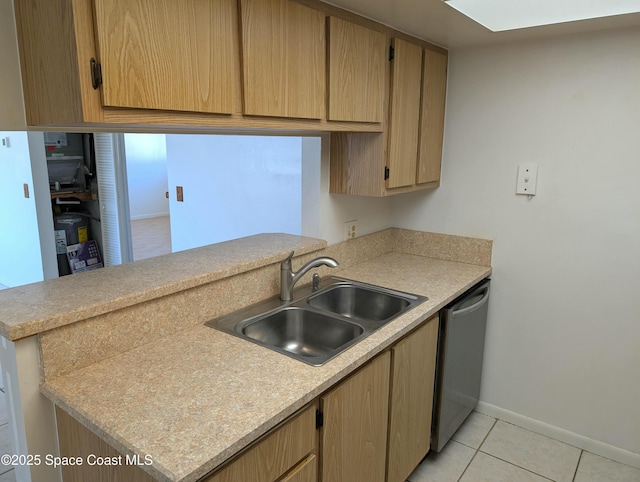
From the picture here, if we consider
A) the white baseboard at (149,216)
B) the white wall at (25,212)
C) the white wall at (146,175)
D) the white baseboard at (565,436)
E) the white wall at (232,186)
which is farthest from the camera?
the white baseboard at (149,216)

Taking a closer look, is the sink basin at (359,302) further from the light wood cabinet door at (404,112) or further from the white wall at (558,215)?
the white wall at (558,215)

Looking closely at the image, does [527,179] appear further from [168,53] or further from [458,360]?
[168,53]

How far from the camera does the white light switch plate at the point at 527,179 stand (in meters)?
2.30

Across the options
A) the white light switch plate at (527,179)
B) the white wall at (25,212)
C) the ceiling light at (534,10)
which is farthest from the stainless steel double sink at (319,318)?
the white wall at (25,212)

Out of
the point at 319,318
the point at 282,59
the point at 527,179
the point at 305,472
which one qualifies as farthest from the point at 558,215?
the point at 305,472

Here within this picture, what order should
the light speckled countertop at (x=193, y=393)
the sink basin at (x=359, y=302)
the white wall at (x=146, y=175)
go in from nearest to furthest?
the light speckled countertop at (x=193, y=393)
the sink basin at (x=359, y=302)
the white wall at (x=146, y=175)

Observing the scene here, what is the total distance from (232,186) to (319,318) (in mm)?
1328

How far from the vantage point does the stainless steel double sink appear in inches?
67.1

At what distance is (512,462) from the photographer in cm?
222

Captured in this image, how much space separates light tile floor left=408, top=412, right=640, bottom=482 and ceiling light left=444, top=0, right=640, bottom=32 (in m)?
2.04

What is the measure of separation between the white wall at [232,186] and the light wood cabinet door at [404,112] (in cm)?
54

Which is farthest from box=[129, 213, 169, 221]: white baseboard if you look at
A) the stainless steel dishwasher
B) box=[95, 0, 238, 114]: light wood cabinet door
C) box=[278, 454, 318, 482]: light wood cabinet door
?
box=[278, 454, 318, 482]: light wood cabinet door

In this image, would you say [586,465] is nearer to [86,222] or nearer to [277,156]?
[277,156]

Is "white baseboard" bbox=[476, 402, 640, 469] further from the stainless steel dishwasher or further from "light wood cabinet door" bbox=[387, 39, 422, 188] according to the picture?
"light wood cabinet door" bbox=[387, 39, 422, 188]
